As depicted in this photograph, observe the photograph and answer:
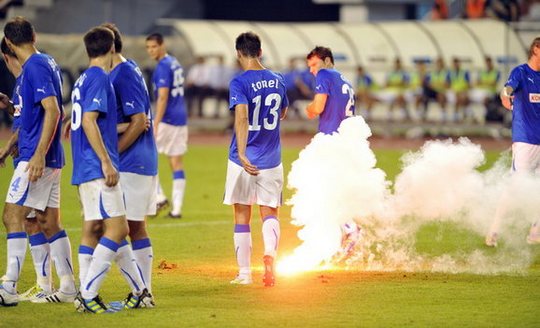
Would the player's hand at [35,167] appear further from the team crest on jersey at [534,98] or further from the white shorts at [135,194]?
the team crest on jersey at [534,98]

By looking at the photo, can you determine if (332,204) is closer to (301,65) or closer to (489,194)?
(489,194)

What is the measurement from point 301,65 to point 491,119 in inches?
257

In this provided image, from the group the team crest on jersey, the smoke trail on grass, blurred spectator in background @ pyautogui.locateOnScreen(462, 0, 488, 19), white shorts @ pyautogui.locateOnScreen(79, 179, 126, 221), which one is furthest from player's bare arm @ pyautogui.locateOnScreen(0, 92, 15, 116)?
blurred spectator in background @ pyautogui.locateOnScreen(462, 0, 488, 19)

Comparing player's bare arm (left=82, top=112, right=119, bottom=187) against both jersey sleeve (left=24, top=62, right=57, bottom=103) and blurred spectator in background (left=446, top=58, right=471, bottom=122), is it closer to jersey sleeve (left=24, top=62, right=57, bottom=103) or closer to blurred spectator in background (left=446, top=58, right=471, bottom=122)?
jersey sleeve (left=24, top=62, right=57, bottom=103)

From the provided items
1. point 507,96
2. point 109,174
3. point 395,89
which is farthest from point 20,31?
point 395,89

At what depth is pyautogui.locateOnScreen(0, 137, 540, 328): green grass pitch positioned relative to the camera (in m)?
9.84

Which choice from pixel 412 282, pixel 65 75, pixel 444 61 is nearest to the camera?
pixel 412 282

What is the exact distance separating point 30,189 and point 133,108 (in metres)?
1.20

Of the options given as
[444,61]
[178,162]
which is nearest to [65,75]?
[444,61]

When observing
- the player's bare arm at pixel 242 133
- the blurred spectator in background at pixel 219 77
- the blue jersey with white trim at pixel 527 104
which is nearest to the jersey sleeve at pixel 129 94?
the player's bare arm at pixel 242 133

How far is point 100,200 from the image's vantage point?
974cm

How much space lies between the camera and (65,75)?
120 ft

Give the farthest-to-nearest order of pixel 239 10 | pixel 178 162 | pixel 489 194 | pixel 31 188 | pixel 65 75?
pixel 239 10 → pixel 65 75 → pixel 178 162 → pixel 489 194 → pixel 31 188

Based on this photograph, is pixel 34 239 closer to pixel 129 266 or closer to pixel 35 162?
pixel 35 162
